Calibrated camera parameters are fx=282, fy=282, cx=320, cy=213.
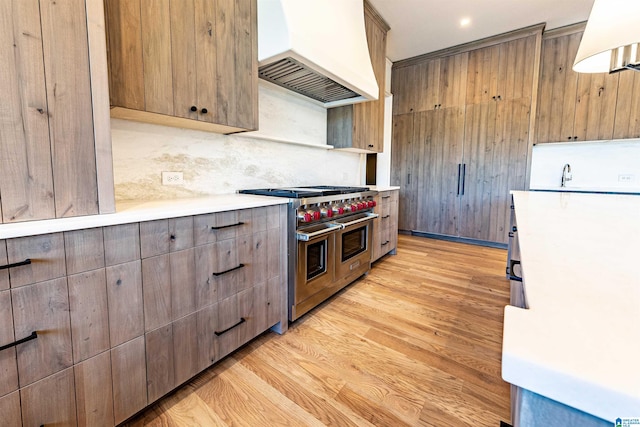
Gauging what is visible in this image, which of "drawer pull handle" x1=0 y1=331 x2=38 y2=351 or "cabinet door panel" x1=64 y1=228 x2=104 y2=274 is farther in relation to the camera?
"cabinet door panel" x1=64 y1=228 x2=104 y2=274

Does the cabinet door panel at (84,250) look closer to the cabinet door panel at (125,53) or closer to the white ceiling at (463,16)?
the cabinet door panel at (125,53)

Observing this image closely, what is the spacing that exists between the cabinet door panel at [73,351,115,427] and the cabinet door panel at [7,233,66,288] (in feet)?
1.16

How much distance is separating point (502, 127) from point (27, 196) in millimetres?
4570

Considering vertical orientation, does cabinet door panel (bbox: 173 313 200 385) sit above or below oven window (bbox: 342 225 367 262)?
below

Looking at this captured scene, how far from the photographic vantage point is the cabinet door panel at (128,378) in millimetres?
1095

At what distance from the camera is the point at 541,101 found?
3762 millimetres

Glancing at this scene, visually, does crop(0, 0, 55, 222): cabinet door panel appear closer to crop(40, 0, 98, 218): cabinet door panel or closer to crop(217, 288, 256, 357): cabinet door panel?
crop(40, 0, 98, 218): cabinet door panel

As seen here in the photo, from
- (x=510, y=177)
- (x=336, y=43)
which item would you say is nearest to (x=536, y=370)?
(x=336, y=43)

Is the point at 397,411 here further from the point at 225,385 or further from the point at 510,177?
the point at 510,177

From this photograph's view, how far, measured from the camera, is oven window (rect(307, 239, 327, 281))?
203 cm

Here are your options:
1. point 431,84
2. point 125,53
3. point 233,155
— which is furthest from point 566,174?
point 125,53

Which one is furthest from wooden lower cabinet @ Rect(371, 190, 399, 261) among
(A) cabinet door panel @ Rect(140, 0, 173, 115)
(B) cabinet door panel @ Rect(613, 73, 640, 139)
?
(B) cabinet door panel @ Rect(613, 73, 640, 139)

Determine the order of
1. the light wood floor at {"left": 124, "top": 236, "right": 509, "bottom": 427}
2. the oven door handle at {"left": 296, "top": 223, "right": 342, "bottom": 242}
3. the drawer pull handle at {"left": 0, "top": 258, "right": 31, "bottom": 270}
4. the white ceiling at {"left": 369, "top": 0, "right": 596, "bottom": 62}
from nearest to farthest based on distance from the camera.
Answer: the drawer pull handle at {"left": 0, "top": 258, "right": 31, "bottom": 270} < the light wood floor at {"left": 124, "top": 236, "right": 509, "bottom": 427} < the oven door handle at {"left": 296, "top": 223, "right": 342, "bottom": 242} < the white ceiling at {"left": 369, "top": 0, "right": 596, "bottom": 62}

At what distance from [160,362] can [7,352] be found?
0.52 m
